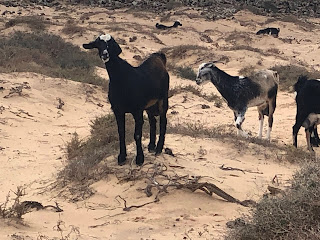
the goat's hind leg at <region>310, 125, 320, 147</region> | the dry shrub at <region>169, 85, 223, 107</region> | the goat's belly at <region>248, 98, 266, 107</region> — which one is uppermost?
the goat's belly at <region>248, 98, 266, 107</region>

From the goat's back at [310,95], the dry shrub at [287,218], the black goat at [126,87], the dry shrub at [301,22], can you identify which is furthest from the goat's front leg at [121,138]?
the dry shrub at [301,22]

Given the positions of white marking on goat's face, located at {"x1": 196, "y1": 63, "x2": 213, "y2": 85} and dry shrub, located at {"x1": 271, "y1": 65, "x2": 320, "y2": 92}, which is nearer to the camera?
white marking on goat's face, located at {"x1": 196, "y1": 63, "x2": 213, "y2": 85}

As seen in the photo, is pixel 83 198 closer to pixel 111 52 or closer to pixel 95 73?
pixel 111 52

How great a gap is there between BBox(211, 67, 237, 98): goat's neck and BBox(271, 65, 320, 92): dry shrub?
Answer: 24.9 ft

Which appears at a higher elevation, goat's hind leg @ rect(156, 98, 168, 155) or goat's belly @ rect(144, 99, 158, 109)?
goat's belly @ rect(144, 99, 158, 109)

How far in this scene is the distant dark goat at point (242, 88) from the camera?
1006 centimetres

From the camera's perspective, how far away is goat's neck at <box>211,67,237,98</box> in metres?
10.1

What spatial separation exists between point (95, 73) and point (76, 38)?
9975 mm

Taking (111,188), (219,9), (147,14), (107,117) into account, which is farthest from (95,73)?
(219,9)

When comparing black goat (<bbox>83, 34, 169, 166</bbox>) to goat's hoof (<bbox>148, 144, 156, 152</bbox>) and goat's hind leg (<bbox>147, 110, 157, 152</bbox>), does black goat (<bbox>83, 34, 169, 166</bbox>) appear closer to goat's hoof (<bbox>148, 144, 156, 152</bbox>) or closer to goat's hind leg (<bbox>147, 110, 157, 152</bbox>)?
goat's hind leg (<bbox>147, 110, 157, 152</bbox>)

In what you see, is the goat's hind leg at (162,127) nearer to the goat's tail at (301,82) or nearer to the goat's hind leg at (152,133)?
the goat's hind leg at (152,133)

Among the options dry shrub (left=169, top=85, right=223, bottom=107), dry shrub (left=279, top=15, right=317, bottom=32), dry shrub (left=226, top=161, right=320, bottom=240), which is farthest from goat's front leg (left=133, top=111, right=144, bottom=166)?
dry shrub (left=279, top=15, right=317, bottom=32)

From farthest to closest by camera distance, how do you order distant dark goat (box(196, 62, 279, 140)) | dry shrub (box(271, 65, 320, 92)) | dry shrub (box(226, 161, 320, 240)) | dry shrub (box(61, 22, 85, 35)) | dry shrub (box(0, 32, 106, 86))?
dry shrub (box(61, 22, 85, 35)) < dry shrub (box(271, 65, 320, 92)) < dry shrub (box(0, 32, 106, 86)) < distant dark goat (box(196, 62, 279, 140)) < dry shrub (box(226, 161, 320, 240))

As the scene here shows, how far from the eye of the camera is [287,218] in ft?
13.0
